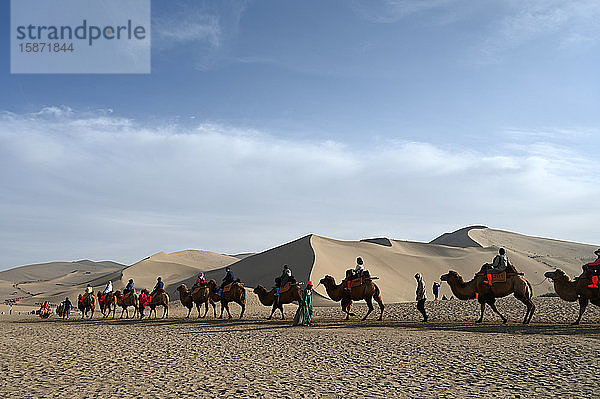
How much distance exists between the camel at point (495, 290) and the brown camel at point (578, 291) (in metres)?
1.04

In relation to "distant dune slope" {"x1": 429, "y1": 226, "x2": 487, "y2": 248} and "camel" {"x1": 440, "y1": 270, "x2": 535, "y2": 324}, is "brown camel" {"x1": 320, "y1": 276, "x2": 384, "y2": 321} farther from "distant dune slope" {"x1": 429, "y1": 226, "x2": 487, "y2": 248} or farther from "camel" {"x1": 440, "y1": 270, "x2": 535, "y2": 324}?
"distant dune slope" {"x1": 429, "y1": 226, "x2": 487, "y2": 248}

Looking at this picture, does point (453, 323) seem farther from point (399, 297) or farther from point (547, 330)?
point (399, 297)

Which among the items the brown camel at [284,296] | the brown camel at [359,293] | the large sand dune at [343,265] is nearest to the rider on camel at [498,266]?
the brown camel at [359,293]

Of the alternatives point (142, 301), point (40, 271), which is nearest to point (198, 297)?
point (142, 301)

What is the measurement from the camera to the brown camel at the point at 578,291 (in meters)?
16.1

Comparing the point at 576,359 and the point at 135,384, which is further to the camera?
the point at 576,359

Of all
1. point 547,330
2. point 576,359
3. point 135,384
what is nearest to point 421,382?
point 576,359

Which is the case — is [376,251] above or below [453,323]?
above

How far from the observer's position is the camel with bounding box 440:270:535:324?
16766mm

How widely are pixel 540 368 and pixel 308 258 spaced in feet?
126

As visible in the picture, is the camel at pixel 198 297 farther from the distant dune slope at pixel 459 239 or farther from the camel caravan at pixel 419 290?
the distant dune slope at pixel 459 239

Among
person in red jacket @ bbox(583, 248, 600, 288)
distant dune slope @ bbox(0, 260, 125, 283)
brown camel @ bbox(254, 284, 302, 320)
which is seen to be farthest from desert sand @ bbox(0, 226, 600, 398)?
distant dune slope @ bbox(0, 260, 125, 283)

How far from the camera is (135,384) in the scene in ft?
25.7

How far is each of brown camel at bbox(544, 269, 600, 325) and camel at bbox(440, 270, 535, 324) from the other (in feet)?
3.43
